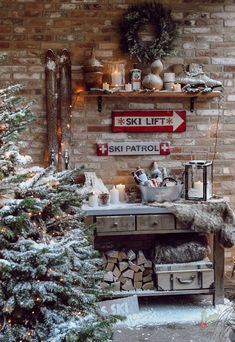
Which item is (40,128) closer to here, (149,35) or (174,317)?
(149,35)

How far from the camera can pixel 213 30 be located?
488 centimetres

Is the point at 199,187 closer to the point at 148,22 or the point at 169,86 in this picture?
the point at 169,86

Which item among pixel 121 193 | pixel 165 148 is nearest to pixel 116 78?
pixel 165 148

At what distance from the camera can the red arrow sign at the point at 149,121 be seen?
4.87 m

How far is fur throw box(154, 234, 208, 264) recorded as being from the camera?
4527mm

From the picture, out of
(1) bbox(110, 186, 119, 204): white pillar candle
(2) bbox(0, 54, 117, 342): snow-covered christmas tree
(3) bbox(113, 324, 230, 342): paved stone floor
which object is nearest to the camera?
(2) bbox(0, 54, 117, 342): snow-covered christmas tree

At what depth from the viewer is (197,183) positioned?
456cm

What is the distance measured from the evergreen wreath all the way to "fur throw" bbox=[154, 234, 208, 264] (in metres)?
1.56

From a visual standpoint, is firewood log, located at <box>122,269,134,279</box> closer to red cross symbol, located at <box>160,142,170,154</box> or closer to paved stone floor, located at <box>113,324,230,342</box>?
paved stone floor, located at <box>113,324,230,342</box>

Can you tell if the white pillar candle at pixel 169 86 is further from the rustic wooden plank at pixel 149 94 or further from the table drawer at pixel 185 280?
the table drawer at pixel 185 280

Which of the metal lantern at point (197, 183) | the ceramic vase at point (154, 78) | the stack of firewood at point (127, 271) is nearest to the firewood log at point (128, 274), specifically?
the stack of firewood at point (127, 271)

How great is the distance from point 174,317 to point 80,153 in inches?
62.4

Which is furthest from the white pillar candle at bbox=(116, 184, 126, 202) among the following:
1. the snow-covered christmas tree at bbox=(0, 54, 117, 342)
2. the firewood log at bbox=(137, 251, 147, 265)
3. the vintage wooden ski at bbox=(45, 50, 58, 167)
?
the snow-covered christmas tree at bbox=(0, 54, 117, 342)

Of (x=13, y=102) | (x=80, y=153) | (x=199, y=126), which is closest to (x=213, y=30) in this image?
(x=199, y=126)
